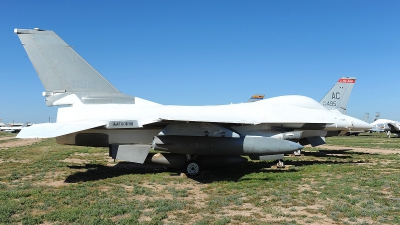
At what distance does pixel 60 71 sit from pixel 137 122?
358 cm

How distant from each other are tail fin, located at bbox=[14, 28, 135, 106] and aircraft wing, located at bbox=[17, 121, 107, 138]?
1.61m

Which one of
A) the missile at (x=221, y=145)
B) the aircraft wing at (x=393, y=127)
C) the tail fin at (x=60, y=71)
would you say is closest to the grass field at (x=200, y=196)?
the missile at (x=221, y=145)

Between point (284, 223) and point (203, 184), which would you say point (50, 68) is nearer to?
point (203, 184)

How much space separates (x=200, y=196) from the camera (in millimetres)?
8508

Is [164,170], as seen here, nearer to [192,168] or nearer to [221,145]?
[192,168]

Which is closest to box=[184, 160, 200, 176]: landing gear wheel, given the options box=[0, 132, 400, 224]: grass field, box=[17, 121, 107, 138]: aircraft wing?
box=[0, 132, 400, 224]: grass field

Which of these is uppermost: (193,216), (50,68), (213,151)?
(50,68)

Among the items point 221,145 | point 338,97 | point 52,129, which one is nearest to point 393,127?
point 338,97

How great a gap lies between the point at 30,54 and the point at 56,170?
4.71 metres

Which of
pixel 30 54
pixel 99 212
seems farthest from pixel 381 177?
pixel 30 54

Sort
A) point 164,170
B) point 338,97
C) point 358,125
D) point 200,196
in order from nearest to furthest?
point 200,196 < point 164,170 < point 358,125 < point 338,97

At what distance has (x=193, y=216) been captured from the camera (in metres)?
6.63

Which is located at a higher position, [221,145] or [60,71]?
[60,71]

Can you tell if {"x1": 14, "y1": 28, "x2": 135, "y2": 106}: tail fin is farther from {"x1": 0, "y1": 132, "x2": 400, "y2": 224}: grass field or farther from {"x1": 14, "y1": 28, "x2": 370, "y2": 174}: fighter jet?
{"x1": 0, "y1": 132, "x2": 400, "y2": 224}: grass field
